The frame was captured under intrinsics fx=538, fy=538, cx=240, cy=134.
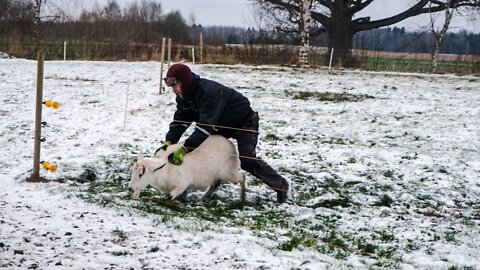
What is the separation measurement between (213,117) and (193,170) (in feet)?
2.24

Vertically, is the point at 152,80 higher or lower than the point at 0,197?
higher

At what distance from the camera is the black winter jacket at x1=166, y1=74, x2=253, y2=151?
5953 millimetres

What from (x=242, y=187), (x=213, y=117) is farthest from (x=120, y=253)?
(x=242, y=187)

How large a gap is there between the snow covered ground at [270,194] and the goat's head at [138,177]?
13 cm

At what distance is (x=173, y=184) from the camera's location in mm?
6098

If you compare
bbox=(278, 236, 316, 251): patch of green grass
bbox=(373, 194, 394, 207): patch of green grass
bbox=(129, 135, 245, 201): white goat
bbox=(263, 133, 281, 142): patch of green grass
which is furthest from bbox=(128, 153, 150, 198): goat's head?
bbox=(263, 133, 281, 142): patch of green grass

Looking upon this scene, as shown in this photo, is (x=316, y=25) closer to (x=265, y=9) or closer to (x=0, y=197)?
(x=265, y=9)

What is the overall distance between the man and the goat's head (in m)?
0.34

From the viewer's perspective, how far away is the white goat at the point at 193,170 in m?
6.02

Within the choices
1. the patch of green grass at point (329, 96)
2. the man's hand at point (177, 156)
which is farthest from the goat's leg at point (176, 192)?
the patch of green grass at point (329, 96)

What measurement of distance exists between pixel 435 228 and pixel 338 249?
1.48 metres

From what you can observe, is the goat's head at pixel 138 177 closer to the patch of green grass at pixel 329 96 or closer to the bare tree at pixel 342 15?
the patch of green grass at pixel 329 96

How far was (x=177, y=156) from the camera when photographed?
19.8 ft

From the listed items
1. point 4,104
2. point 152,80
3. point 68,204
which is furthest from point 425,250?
point 152,80
